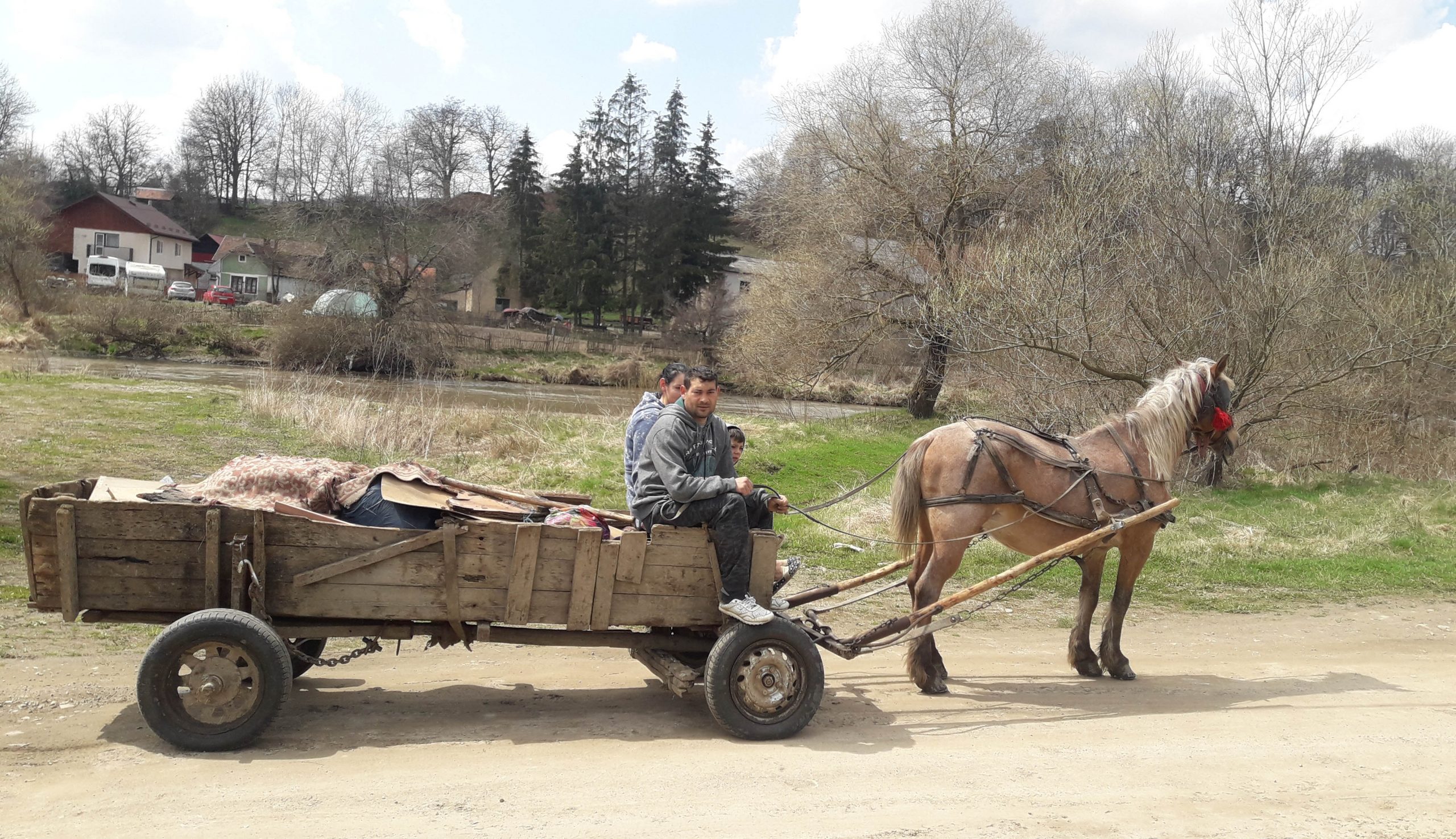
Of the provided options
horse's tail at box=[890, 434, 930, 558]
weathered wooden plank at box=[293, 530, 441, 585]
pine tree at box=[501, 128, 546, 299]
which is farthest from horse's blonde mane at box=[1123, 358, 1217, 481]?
pine tree at box=[501, 128, 546, 299]

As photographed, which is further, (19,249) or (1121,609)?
(19,249)

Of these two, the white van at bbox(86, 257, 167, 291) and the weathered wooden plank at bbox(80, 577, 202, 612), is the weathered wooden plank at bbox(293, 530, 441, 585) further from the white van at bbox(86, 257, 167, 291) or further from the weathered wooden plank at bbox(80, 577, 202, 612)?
the white van at bbox(86, 257, 167, 291)

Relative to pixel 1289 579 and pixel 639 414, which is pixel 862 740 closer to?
pixel 639 414

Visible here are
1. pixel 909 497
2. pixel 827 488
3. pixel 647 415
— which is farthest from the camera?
pixel 827 488

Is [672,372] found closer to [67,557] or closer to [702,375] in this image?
[702,375]

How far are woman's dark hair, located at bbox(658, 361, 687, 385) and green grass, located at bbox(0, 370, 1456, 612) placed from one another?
405 cm

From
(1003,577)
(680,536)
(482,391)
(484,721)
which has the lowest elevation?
(482,391)

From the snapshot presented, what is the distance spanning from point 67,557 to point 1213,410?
7.19m

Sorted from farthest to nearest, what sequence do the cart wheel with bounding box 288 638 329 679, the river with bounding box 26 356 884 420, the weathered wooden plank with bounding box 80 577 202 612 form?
the river with bounding box 26 356 884 420 → the cart wheel with bounding box 288 638 329 679 → the weathered wooden plank with bounding box 80 577 202 612

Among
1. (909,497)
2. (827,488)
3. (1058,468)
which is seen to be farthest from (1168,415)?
(827,488)

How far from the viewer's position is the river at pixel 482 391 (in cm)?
2697

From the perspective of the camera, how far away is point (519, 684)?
6375mm

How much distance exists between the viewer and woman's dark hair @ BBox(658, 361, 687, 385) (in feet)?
20.5

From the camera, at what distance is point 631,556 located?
5293 mm
